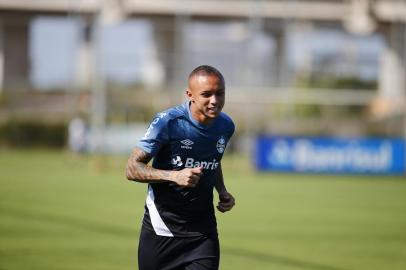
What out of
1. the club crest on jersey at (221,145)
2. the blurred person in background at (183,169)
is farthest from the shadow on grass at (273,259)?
the club crest on jersey at (221,145)

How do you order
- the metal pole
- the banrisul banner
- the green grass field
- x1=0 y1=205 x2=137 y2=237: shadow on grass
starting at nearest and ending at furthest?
the green grass field → x1=0 y1=205 x2=137 y2=237: shadow on grass → the banrisul banner → the metal pole

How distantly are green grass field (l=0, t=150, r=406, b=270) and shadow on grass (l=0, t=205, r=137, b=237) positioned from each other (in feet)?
0.06

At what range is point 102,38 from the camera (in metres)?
33.9

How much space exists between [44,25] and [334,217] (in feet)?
86.1

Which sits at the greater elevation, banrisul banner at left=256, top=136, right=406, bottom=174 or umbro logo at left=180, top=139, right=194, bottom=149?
umbro logo at left=180, top=139, right=194, bottom=149

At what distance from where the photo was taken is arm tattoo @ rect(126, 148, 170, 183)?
630 cm

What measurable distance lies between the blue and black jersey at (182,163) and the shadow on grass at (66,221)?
765 cm

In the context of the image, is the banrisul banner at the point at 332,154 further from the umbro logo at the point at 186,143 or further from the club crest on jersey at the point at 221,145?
the umbro logo at the point at 186,143

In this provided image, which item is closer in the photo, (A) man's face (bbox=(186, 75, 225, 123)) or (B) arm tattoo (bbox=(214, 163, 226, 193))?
(A) man's face (bbox=(186, 75, 225, 123))

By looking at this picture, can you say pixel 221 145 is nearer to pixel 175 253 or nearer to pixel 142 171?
pixel 142 171

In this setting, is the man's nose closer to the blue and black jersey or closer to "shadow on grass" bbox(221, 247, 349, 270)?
the blue and black jersey

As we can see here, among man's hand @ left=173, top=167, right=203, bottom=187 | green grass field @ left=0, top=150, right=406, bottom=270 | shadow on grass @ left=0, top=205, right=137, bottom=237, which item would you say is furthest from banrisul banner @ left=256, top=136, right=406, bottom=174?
man's hand @ left=173, top=167, right=203, bottom=187

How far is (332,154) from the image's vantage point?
30547 mm

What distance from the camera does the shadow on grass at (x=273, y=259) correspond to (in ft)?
37.5
